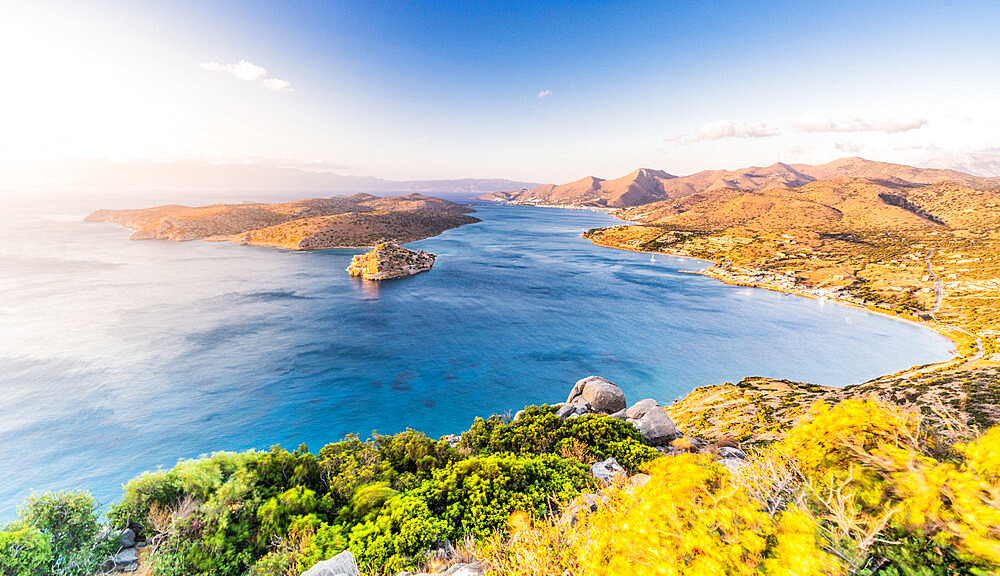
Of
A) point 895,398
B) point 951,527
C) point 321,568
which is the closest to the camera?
point 951,527

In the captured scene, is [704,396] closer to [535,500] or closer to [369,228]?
[535,500]

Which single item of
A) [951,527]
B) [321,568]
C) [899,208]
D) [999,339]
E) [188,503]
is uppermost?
[899,208]

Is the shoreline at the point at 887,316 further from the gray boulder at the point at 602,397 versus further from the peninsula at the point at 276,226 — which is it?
the peninsula at the point at 276,226

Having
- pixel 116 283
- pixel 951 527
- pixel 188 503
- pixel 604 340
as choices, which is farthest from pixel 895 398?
pixel 116 283

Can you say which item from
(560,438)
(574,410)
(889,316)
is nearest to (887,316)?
(889,316)

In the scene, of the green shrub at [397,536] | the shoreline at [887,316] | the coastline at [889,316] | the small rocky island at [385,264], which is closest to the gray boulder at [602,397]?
the green shrub at [397,536]

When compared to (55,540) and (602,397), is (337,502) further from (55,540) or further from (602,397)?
(602,397)
